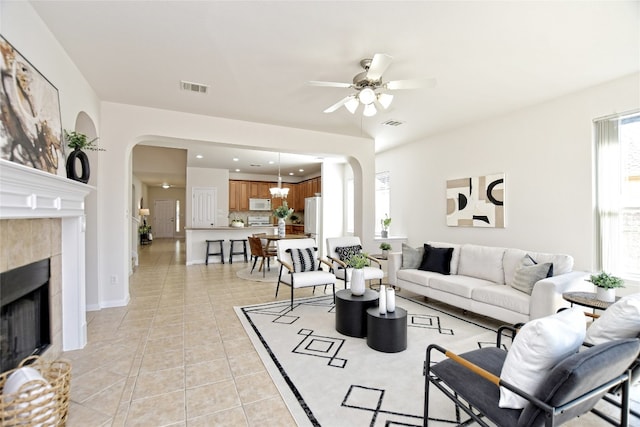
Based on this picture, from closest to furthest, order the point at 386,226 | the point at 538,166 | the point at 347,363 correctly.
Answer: the point at 347,363 → the point at 538,166 → the point at 386,226

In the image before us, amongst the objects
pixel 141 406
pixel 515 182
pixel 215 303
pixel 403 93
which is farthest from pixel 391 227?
pixel 141 406

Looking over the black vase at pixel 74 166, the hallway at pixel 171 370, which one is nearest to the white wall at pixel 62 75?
the black vase at pixel 74 166

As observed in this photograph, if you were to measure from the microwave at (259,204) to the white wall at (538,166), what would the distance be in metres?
6.10

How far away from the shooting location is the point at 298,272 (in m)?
4.47

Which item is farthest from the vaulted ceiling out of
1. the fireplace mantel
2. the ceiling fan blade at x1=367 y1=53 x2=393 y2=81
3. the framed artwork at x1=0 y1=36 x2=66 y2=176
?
the fireplace mantel

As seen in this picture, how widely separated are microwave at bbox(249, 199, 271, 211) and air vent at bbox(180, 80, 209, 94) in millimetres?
6560

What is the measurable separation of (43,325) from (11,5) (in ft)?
8.01

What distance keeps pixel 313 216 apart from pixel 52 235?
6703 millimetres

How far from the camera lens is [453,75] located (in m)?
3.41

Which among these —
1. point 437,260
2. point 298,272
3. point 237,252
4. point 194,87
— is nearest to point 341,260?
point 298,272

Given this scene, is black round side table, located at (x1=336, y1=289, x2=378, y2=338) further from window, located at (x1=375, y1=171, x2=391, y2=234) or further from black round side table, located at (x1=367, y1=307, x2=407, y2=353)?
window, located at (x1=375, y1=171, x2=391, y2=234)

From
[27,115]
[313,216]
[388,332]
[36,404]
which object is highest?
[27,115]

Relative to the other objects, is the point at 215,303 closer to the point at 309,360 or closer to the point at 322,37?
the point at 309,360

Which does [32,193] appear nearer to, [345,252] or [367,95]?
[367,95]
